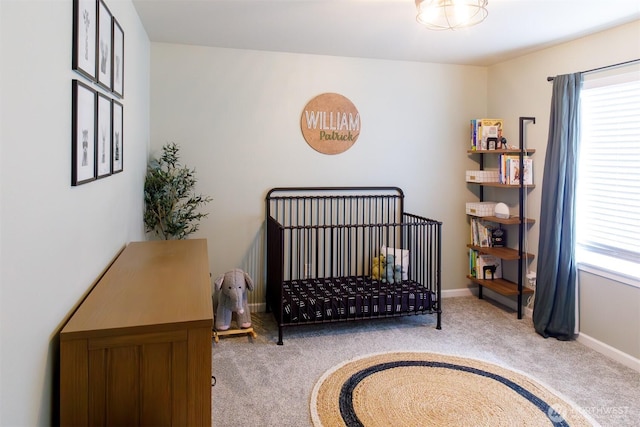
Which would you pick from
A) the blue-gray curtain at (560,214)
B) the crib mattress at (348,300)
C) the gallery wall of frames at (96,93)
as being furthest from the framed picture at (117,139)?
the blue-gray curtain at (560,214)

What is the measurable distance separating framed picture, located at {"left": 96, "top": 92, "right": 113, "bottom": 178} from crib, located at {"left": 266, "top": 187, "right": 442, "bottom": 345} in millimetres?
1453

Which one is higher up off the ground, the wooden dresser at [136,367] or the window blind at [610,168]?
the window blind at [610,168]

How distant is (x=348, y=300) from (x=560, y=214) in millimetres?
1746

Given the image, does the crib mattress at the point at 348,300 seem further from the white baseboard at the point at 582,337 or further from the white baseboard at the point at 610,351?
the white baseboard at the point at 610,351

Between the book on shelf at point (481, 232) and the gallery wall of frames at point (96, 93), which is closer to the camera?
the gallery wall of frames at point (96, 93)

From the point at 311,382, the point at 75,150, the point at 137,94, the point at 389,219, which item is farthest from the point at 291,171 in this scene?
the point at 75,150

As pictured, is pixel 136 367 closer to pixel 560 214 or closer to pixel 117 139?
pixel 117 139

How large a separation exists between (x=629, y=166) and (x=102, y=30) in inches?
129

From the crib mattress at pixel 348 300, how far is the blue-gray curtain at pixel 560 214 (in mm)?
908

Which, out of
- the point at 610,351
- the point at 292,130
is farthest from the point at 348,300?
the point at 610,351

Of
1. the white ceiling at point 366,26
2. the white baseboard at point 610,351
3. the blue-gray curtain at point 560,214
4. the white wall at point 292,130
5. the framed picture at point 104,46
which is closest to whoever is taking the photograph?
the framed picture at point 104,46

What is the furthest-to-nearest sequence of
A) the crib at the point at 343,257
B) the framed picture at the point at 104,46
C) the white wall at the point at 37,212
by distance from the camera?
the crib at the point at 343,257, the framed picture at the point at 104,46, the white wall at the point at 37,212

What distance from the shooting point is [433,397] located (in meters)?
2.49

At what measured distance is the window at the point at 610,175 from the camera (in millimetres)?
2953
